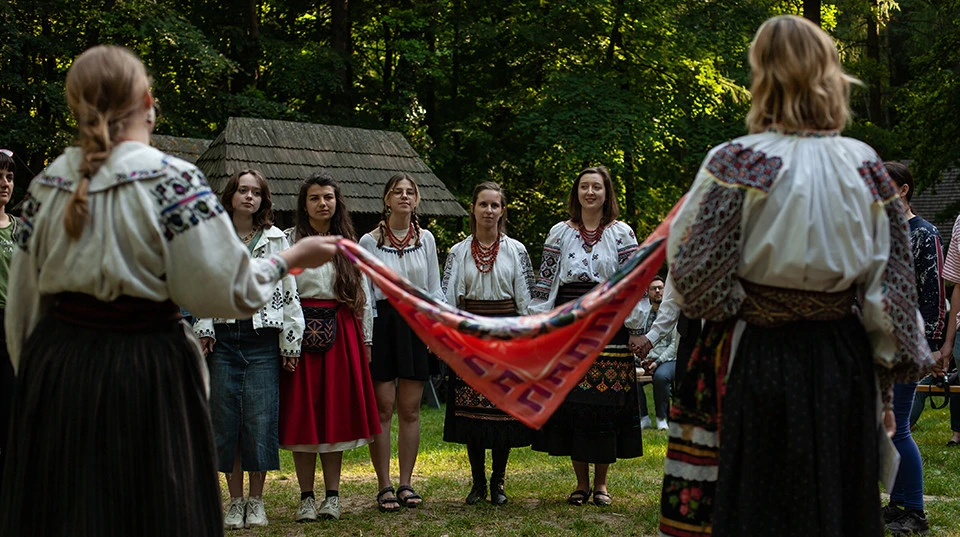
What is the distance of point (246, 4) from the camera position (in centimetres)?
2144

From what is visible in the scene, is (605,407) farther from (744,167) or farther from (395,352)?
(744,167)

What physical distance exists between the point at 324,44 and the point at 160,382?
20.0 m

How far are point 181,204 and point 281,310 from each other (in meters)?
2.74

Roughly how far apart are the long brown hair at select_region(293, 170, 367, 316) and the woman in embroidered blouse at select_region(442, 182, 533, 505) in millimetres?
783

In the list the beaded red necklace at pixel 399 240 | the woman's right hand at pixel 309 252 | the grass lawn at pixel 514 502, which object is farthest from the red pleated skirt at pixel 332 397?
the woman's right hand at pixel 309 252

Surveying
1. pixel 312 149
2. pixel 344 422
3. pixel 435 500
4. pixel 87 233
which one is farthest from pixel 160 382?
pixel 312 149

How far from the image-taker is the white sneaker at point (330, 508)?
20.0ft

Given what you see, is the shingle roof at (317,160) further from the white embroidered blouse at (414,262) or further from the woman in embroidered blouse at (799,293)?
the woman in embroidered blouse at (799,293)

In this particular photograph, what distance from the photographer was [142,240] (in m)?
3.11

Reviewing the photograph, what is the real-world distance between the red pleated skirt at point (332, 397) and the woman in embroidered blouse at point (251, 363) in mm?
115

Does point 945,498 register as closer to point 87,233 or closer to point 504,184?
point 87,233

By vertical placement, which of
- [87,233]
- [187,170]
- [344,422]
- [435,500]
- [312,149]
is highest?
[312,149]

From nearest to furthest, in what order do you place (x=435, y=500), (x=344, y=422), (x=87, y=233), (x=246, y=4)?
1. (x=87, y=233)
2. (x=344, y=422)
3. (x=435, y=500)
4. (x=246, y=4)

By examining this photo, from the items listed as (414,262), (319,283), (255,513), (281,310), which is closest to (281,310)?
(281,310)
